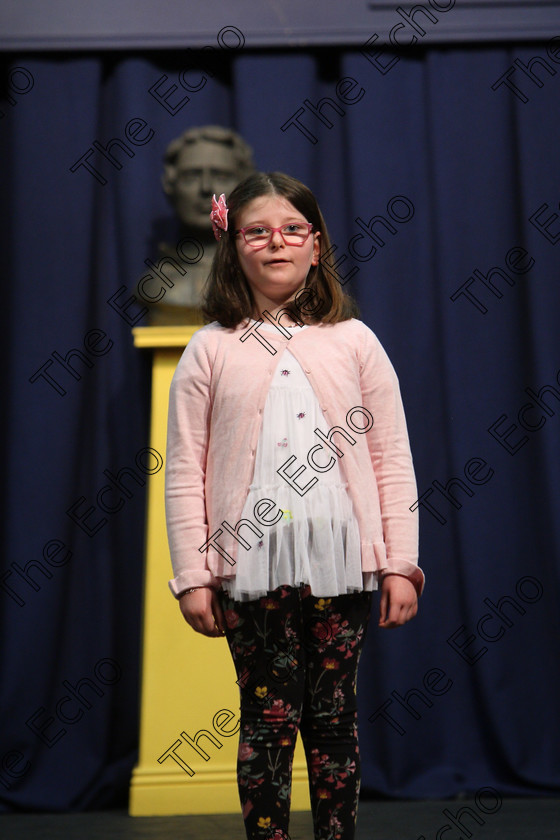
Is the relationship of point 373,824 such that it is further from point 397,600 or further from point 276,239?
point 276,239

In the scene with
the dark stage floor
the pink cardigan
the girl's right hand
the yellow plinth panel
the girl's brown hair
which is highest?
the girl's brown hair

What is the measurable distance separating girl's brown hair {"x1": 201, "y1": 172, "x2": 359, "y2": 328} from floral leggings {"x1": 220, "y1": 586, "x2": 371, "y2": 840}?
42 centimetres

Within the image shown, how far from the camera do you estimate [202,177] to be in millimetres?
2170

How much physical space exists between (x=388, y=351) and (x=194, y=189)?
23.9 inches

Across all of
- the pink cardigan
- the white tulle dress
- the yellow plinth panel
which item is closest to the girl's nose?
the pink cardigan

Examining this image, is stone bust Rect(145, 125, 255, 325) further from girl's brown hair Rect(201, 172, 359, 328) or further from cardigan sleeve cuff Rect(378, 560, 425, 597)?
cardigan sleeve cuff Rect(378, 560, 425, 597)

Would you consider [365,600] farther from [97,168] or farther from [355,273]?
[97,168]

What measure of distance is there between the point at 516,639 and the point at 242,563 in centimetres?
120

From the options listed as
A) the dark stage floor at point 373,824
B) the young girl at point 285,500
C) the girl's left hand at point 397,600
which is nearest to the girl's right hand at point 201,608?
the young girl at point 285,500

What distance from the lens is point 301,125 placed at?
2.38 m

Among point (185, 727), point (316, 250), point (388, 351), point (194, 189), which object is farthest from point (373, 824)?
point (194, 189)

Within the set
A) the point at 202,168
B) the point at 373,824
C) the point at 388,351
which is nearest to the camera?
the point at 373,824

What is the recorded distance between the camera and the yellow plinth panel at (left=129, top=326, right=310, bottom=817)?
6.51 ft

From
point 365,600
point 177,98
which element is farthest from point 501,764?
point 177,98
